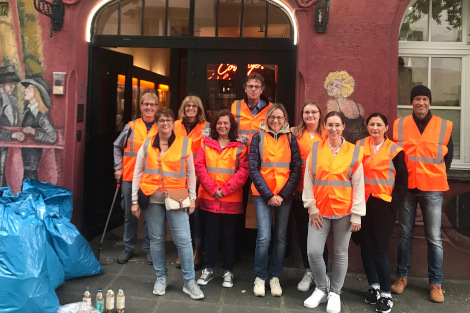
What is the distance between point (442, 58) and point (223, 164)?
10.3ft

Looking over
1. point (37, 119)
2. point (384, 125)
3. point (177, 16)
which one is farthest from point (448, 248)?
point (37, 119)

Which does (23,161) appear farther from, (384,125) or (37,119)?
(384,125)

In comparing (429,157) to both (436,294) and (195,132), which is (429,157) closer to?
(436,294)

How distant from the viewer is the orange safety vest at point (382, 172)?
156 inches

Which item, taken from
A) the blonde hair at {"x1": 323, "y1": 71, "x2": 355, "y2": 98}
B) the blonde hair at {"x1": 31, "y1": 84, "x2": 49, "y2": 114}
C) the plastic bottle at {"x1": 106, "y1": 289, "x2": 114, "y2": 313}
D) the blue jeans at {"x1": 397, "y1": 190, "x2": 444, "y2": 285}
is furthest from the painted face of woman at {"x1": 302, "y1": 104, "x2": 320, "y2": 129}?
the blonde hair at {"x1": 31, "y1": 84, "x2": 49, "y2": 114}

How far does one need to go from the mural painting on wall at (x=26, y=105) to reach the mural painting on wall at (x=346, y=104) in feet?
11.2

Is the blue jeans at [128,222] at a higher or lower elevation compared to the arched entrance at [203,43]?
lower

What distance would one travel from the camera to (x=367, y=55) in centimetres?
497

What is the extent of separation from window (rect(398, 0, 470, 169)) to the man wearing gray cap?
488cm

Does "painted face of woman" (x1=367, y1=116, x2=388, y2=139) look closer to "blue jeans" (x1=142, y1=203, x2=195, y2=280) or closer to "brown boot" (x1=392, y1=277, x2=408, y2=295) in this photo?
"brown boot" (x1=392, y1=277, x2=408, y2=295)

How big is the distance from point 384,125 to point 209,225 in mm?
2031

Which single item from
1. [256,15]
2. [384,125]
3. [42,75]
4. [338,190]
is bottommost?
[338,190]

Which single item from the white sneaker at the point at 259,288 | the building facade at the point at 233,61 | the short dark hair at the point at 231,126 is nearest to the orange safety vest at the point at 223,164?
the short dark hair at the point at 231,126

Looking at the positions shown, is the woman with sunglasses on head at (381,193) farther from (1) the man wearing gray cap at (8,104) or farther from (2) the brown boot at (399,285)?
(1) the man wearing gray cap at (8,104)
